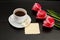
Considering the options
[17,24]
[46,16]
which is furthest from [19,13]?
[46,16]

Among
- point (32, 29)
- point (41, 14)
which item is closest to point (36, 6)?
point (41, 14)

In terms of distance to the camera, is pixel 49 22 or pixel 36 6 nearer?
pixel 49 22

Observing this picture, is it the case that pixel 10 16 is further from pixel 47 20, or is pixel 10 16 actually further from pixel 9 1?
pixel 47 20

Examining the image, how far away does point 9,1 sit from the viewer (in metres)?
1.40

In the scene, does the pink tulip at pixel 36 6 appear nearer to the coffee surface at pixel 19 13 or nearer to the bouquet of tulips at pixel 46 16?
the bouquet of tulips at pixel 46 16

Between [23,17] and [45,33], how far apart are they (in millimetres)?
188

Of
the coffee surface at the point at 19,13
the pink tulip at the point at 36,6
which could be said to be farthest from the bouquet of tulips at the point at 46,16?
the coffee surface at the point at 19,13

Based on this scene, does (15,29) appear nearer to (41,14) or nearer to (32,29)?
(32,29)

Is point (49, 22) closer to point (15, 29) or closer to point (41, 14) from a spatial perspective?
point (41, 14)

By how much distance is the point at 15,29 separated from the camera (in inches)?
47.9

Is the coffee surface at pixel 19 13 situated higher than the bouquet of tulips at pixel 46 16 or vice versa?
the coffee surface at pixel 19 13

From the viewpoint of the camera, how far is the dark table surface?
118 cm

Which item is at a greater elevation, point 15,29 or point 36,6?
point 36,6

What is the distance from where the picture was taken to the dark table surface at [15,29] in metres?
1.18
